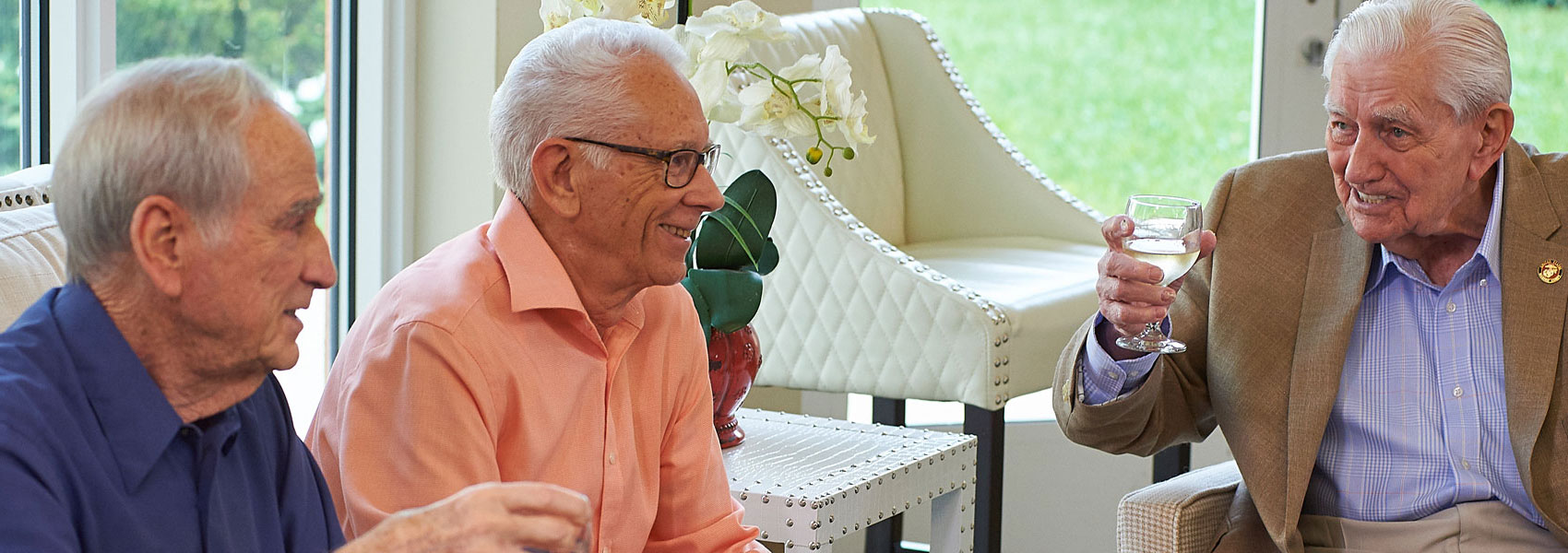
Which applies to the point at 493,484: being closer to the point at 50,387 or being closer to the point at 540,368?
the point at 50,387

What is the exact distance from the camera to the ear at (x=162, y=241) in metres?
0.96

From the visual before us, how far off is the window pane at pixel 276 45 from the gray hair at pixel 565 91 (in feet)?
2.62

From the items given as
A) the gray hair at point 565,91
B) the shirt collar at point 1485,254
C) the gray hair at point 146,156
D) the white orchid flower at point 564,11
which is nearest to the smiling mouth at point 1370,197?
the shirt collar at point 1485,254

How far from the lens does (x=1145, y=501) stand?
183 cm

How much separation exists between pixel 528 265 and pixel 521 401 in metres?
0.13

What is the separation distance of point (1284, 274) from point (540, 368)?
907mm

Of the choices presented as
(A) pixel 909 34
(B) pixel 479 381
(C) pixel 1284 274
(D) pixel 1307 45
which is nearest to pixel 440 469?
(B) pixel 479 381

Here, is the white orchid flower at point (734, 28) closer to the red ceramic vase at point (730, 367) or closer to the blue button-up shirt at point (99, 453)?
the red ceramic vase at point (730, 367)

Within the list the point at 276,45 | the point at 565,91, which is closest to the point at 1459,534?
the point at 565,91

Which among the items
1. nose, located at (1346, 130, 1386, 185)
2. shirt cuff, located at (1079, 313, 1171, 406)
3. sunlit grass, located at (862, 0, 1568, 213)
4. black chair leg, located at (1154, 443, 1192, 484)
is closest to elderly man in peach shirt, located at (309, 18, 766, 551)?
shirt cuff, located at (1079, 313, 1171, 406)

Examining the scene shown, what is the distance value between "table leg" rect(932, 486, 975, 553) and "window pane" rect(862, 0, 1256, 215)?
2614mm

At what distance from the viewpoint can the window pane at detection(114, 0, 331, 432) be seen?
7.30 feet

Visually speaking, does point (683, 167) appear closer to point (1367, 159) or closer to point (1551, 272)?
point (1367, 159)

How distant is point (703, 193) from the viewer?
5.03 feet
